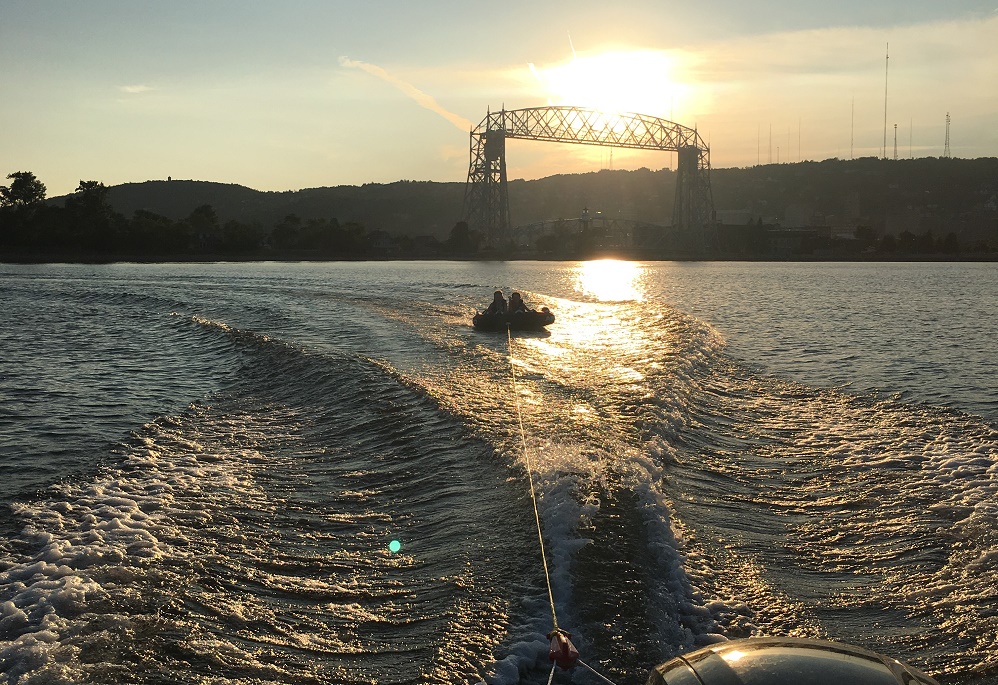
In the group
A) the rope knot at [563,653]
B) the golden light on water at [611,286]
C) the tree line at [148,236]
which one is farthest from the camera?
the tree line at [148,236]

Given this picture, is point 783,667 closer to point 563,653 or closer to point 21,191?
point 563,653

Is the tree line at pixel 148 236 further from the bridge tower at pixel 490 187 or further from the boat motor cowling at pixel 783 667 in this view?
the boat motor cowling at pixel 783 667

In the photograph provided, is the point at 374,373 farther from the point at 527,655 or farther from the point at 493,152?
the point at 493,152

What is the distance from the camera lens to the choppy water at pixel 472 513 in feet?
16.9

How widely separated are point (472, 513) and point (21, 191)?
116659 millimetres

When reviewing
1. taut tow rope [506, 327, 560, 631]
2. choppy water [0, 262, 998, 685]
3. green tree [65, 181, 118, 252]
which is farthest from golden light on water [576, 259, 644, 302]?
green tree [65, 181, 118, 252]

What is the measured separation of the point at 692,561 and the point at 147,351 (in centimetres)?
1562

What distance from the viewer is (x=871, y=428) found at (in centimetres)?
1104

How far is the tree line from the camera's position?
96250 millimetres

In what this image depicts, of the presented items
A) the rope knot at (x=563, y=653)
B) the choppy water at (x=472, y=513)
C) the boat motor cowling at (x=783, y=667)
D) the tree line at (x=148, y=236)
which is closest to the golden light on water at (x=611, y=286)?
the choppy water at (x=472, y=513)

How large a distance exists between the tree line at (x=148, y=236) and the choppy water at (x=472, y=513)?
8776 cm

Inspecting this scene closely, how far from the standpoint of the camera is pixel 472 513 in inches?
293

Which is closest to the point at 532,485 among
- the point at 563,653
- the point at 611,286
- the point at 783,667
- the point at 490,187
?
the point at 563,653

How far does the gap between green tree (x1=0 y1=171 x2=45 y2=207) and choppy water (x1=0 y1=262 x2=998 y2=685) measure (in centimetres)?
10272
